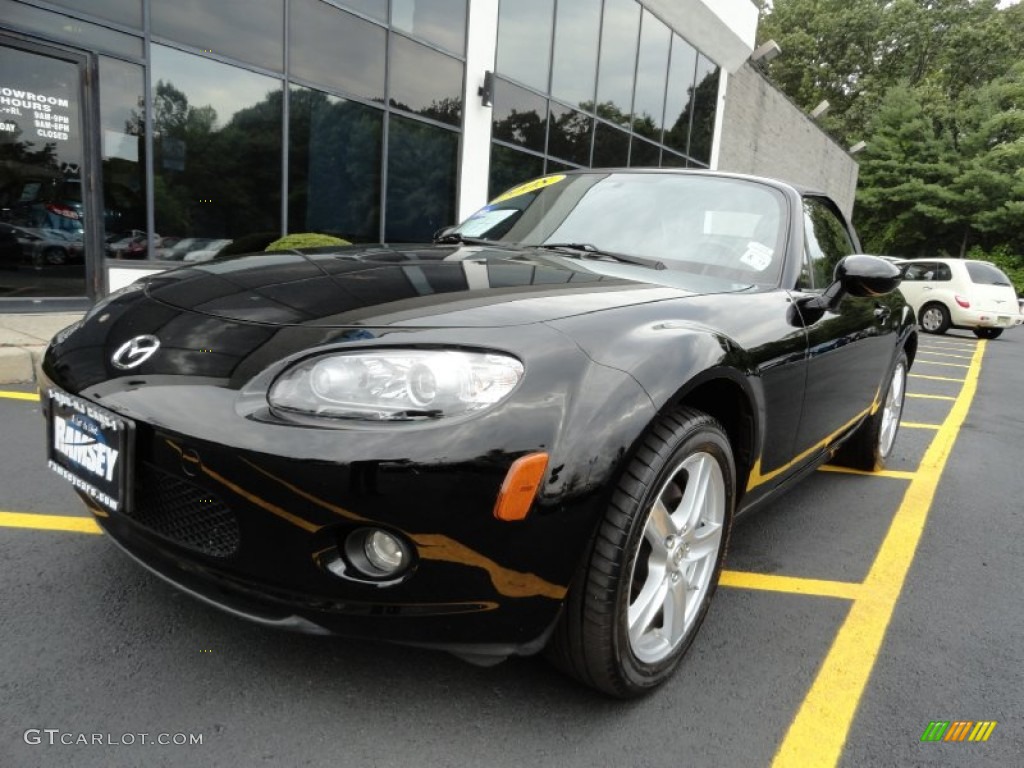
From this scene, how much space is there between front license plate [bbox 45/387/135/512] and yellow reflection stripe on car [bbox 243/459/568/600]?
0.36 m

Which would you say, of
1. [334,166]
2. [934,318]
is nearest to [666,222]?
→ [334,166]

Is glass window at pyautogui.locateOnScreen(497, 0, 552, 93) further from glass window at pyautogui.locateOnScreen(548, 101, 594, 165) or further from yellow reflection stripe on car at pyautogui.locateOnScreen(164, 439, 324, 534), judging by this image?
yellow reflection stripe on car at pyautogui.locateOnScreen(164, 439, 324, 534)

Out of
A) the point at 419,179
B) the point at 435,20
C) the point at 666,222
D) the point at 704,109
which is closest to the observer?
the point at 666,222

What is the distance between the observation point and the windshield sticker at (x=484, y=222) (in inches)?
120

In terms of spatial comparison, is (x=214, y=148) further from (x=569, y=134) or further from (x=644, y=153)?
(x=644, y=153)

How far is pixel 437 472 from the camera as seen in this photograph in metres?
1.38

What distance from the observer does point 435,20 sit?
32.3 feet

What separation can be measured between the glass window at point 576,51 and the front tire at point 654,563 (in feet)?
37.3

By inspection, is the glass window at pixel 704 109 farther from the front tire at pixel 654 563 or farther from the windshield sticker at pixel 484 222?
the front tire at pixel 654 563

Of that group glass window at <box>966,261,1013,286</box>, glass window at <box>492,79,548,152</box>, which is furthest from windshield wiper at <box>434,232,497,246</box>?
glass window at <box>966,261,1013,286</box>

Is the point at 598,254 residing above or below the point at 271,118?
below

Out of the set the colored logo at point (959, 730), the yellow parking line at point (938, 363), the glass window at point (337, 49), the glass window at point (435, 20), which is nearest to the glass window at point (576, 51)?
the glass window at point (435, 20)

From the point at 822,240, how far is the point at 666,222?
791 millimetres

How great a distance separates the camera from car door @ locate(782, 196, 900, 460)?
257 centimetres
